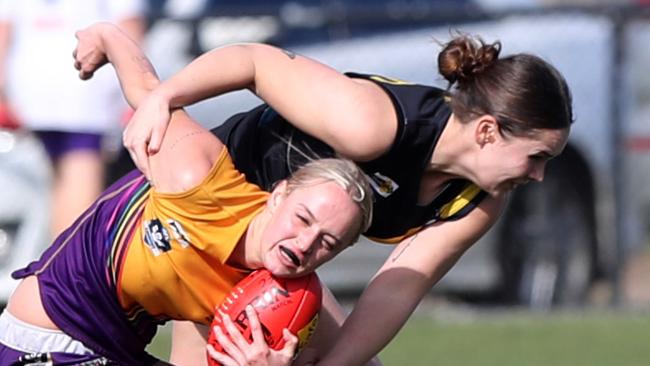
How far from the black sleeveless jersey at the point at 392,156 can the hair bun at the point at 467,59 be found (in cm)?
9

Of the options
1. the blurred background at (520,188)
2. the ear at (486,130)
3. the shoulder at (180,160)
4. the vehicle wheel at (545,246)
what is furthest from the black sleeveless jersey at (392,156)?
the vehicle wheel at (545,246)

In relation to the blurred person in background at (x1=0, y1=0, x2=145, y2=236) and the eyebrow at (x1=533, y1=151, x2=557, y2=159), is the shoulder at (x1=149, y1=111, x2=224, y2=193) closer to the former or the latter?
the eyebrow at (x1=533, y1=151, x2=557, y2=159)

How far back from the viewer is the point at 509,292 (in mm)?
9539

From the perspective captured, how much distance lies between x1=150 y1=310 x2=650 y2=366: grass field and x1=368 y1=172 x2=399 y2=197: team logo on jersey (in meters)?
2.80

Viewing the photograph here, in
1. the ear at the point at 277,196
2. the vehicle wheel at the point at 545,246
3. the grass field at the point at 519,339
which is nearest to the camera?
the ear at the point at 277,196

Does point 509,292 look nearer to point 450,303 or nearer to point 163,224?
point 450,303

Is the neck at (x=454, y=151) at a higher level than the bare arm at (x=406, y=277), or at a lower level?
higher

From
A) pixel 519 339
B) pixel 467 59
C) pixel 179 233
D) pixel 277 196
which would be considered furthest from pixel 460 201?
pixel 519 339

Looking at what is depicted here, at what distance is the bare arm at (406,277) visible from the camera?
15.9ft

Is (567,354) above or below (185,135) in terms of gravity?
below

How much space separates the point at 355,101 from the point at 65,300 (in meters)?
0.90

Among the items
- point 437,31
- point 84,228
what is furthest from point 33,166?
point 84,228

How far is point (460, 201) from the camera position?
4.89 meters

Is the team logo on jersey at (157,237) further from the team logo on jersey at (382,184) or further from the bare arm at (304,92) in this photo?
the team logo on jersey at (382,184)
